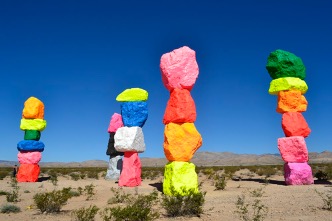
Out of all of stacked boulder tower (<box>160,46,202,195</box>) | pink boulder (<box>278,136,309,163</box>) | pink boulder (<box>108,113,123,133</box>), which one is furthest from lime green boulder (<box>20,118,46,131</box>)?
pink boulder (<box>278,136,309,163</box>)

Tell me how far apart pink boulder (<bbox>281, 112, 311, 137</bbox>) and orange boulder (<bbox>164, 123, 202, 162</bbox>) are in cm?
557

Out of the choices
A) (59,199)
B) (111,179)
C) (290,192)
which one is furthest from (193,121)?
(111,179)

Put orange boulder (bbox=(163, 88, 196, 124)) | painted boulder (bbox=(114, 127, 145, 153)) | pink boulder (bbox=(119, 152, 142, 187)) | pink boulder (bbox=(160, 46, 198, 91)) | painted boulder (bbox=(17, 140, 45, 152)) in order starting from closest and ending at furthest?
1. orange boulder (bbox=(163, 88, 196, 124))
2. pink boulder (bbox=(160, 46, 198, 91))
3. painted boulder (bbox=(114, 127, 145, 153))
4. pink boulder (bbox=(119, 152, 142, 187))
5. painted boulder (bbox=(17, 140, 45, 152))

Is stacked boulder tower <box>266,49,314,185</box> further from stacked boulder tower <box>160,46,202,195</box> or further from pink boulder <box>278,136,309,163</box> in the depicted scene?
stacked boulder tower <box>160,46,202,195</box>

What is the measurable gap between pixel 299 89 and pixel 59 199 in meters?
12.3

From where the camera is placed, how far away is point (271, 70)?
1709 centimetres

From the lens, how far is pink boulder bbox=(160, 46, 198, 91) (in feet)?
43.2

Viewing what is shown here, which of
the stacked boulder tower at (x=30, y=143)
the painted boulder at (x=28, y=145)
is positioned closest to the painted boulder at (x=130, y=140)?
the painted boulder at (x=28, y=145)

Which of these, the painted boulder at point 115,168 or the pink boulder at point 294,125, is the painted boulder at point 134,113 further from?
the pink boulder at point 294,125

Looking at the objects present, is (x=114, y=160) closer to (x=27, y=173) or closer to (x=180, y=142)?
(x=27, y=173)

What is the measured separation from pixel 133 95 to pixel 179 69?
4.29 meters

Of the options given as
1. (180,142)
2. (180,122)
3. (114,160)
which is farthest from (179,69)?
(114,160)

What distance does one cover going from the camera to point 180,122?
12883 mm

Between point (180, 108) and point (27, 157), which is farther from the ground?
point (180, 108)
